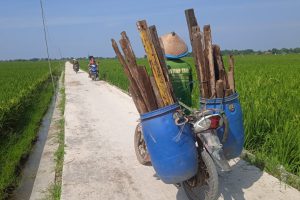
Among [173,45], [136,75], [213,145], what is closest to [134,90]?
[136,75]

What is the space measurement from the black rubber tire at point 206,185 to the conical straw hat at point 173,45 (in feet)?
3.89

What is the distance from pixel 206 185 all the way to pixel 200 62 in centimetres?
120

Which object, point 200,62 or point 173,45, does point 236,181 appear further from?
point 173,45

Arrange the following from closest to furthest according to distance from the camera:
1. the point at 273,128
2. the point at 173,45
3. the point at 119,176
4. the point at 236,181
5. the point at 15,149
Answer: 1. the point at 173,45
2. the point at 236,181
3. the point at 119,176
4. the point at 273,128
5. the point at 15,149

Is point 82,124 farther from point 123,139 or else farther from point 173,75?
point 173,75

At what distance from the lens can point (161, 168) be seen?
3225mm

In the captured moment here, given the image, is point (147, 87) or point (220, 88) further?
point (220, 88)

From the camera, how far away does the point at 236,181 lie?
4219mm

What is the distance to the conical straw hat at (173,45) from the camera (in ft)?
12.8

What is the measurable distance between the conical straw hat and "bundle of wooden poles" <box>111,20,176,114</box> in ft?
1.65

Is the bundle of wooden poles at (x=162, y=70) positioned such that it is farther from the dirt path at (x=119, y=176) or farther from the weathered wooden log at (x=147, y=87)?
the dirt path at (x=119, y=176)

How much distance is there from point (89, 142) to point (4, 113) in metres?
2.04

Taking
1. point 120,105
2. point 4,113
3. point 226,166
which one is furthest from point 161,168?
point 120,105

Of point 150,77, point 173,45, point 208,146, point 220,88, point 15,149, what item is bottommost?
point 15,149
